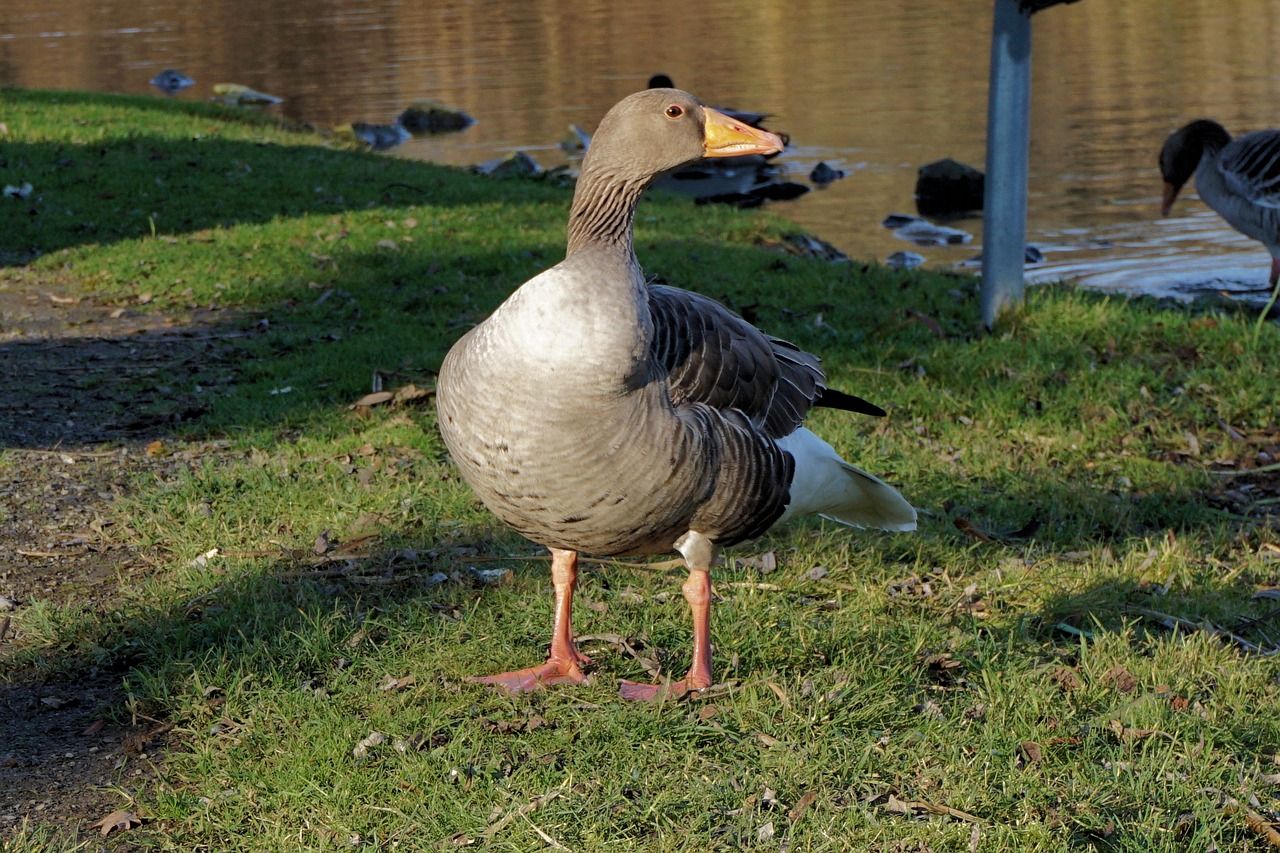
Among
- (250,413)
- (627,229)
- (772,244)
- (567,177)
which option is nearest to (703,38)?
(567,177)

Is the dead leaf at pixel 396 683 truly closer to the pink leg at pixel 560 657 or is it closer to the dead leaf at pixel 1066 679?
the pink leg at pixel 560 657

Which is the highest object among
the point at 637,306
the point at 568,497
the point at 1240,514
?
the point at 637,306

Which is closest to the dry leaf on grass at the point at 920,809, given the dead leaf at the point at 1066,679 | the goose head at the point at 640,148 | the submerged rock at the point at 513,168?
the dead leaf at the point at 1066,679

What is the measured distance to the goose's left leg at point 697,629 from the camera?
4.10m

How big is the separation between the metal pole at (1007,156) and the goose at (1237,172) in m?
3.73

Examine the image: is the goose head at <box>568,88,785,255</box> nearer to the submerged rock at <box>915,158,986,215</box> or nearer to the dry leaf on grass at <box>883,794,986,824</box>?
the dry leaf on grass at <box>883,794,986,824</box>

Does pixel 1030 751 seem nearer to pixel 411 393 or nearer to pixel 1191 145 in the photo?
pixel 411 393

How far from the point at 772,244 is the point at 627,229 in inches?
315

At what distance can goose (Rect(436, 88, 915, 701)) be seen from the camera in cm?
352

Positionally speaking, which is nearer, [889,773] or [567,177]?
[889,773]

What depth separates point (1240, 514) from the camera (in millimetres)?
6008

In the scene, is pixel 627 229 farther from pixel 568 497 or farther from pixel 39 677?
pixel 39 677

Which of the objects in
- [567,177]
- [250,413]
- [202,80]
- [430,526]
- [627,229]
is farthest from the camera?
[202,80]

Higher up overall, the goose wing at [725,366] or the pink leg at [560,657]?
the goose wing at [725,366]
